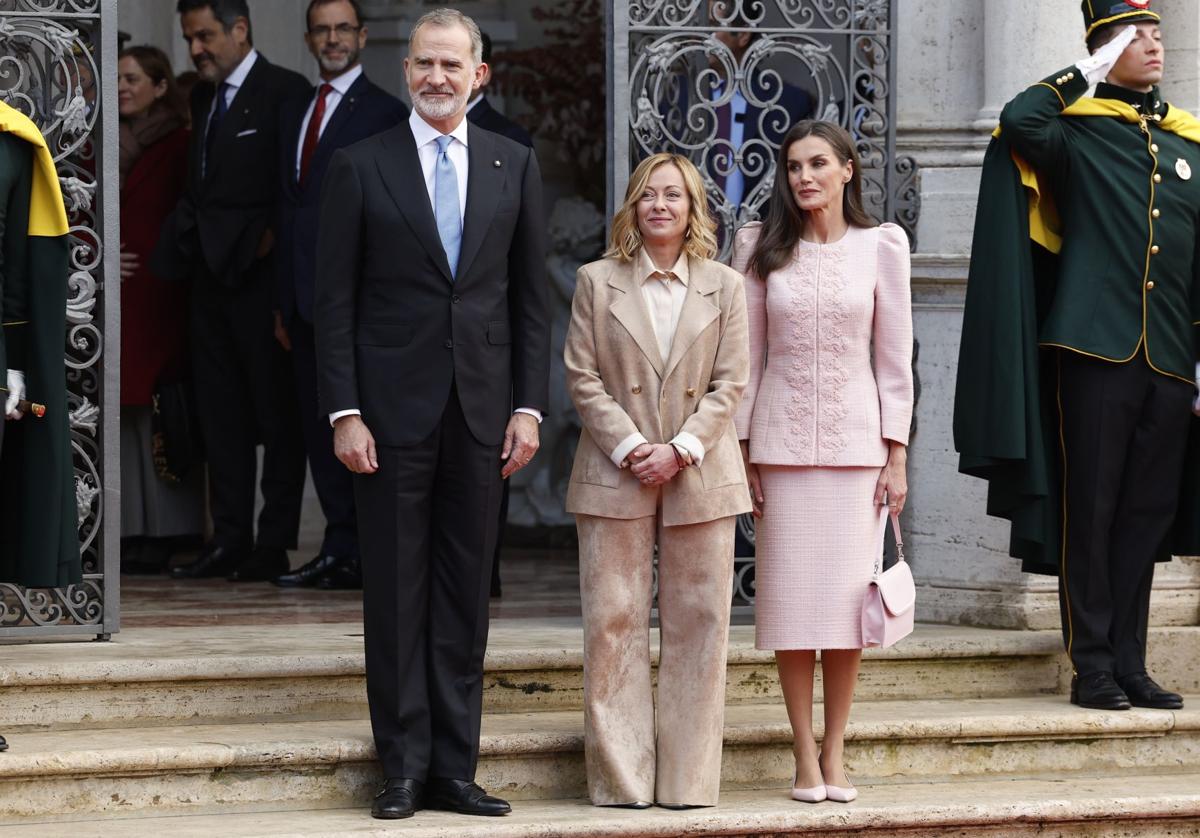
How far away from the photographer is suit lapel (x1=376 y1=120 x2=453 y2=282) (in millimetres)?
5137

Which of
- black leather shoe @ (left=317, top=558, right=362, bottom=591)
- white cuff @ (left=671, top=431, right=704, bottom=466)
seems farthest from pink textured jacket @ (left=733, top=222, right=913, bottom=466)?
black leather shoe @ (left=317, top=558, right=362, bottom=591)

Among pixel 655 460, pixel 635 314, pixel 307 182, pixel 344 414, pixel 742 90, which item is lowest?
pixel 655 460

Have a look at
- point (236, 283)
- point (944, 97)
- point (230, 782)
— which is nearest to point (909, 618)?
point (230, 782)

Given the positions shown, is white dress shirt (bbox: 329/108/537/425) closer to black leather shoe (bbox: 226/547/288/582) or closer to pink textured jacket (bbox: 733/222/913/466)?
pink textured jacket (bbox: 733/222/913/466)

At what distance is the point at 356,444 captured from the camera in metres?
5.09

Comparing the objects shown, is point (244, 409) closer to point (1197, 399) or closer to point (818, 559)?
point (818, 559)

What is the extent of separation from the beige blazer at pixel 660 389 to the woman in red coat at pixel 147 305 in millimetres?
3032

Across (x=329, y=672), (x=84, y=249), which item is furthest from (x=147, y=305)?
(x=329, y=672)

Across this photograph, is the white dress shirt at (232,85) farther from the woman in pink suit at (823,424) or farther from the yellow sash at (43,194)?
the woman in pink suit at (823,424)

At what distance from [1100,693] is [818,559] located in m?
1.15

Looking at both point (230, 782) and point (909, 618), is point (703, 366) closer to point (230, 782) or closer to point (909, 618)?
point (909, 618)

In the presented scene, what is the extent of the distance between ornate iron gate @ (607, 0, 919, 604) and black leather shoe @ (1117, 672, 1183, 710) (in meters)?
1.19

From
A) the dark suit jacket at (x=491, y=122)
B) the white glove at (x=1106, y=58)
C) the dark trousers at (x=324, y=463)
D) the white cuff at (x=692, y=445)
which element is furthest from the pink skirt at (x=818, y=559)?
the dark trousers at (x=324, y=463)

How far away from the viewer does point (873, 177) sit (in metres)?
6.81
